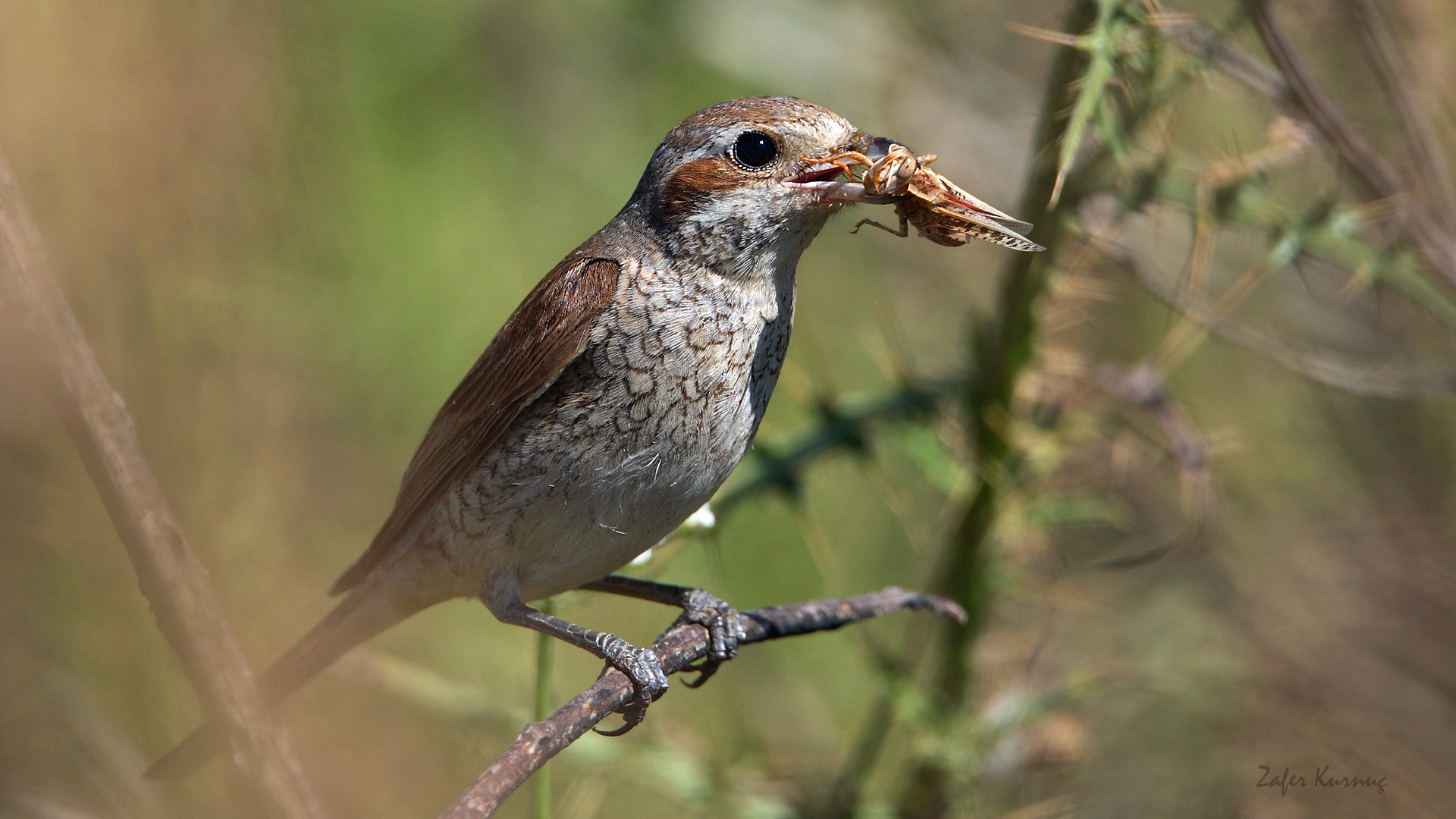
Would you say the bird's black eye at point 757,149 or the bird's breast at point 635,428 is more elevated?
the bird's black eye at point 757,149

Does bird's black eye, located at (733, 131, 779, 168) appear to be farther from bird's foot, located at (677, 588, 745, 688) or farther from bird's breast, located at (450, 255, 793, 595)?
bird's foot, located at (677, 588, 745, 688)

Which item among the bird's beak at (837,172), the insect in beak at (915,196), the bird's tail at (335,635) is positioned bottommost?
the bird's tail at (335,635)

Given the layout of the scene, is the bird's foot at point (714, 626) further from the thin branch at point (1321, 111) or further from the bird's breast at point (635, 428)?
the thin branch at point (1321, 111)

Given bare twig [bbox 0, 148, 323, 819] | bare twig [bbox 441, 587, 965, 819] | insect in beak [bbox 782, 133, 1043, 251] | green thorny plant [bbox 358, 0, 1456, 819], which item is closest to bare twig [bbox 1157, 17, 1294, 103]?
green thorny plant [bbox 358, 0, 1456, 819]

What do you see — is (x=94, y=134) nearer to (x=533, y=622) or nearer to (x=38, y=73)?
(x=38, y=73)

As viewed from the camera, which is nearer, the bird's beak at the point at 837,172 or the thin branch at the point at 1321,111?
the bird's beak at the point at 837,172

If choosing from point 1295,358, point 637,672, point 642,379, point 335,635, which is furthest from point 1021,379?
point 335,635

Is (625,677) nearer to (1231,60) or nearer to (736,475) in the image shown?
(736,475)

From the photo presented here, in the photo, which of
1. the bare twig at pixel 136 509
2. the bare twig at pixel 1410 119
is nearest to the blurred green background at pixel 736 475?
the bare twig at pixel 1410 119
